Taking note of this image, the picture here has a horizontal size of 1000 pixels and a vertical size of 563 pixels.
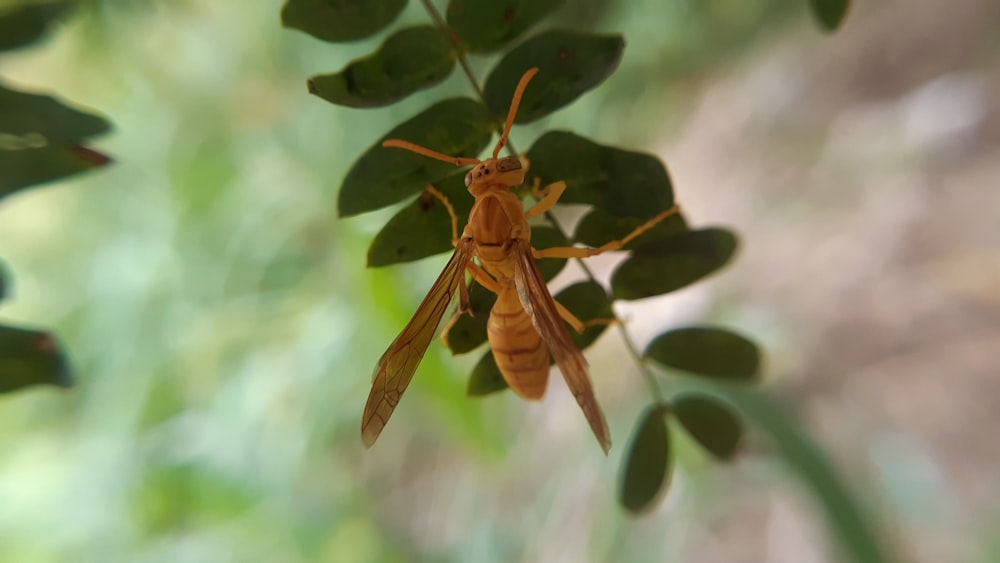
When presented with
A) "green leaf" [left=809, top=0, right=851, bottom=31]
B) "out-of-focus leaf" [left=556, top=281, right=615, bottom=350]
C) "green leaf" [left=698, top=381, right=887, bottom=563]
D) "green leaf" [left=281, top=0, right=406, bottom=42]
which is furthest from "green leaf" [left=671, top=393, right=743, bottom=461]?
"green leaf" [left=281, top=0, right=406, bottom=42]

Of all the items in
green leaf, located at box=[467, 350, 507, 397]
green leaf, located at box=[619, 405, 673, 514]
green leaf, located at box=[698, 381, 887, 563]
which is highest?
green leaf, located at box=[467, 350, 507, 397]

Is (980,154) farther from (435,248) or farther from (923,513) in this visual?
(435,248)

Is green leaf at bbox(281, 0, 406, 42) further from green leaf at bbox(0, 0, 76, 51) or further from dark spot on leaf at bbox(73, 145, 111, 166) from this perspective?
green leaf at bbox(0, 0, 76, 51)

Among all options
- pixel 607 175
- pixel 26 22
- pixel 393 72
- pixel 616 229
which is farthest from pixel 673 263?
pixel 26 22

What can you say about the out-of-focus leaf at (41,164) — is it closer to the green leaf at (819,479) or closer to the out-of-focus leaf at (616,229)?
the out-of-focus leaf at (616,229)

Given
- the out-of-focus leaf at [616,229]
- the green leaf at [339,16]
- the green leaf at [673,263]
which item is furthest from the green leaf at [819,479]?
the green leaf at [339,16]

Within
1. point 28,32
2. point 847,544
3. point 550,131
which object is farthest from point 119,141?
point 847,544
